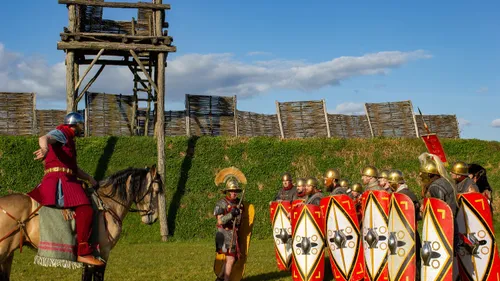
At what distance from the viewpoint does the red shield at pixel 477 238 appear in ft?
27.6

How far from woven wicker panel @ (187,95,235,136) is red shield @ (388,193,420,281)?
45.6 ft

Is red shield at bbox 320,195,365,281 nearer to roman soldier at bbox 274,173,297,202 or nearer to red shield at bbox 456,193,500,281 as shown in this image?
red shield at bbox 456,193,500,281

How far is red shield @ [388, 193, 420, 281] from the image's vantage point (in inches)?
331

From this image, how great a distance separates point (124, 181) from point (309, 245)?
3168mm

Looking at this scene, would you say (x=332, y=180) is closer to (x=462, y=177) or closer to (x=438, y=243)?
(x=462, y=177)

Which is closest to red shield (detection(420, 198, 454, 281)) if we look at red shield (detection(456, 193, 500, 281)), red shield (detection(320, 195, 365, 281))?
red shield (detection(456, 193, 500, 281))

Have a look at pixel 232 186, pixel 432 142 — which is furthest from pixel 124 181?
pixel 432 142

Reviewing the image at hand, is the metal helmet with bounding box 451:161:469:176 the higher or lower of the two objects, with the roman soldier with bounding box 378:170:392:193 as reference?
higher

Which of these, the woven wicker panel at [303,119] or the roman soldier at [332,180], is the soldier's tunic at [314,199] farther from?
the woven wicker panel at [303,119]

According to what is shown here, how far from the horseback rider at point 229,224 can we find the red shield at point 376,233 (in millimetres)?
1993

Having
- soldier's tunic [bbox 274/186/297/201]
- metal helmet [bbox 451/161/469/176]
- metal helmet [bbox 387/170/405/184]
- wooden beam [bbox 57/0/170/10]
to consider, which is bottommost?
soldier's tunic [bbox 274/186/297/201]

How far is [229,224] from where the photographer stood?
9594 millimetres

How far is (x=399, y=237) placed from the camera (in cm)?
849

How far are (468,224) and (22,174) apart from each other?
45.8 ft
